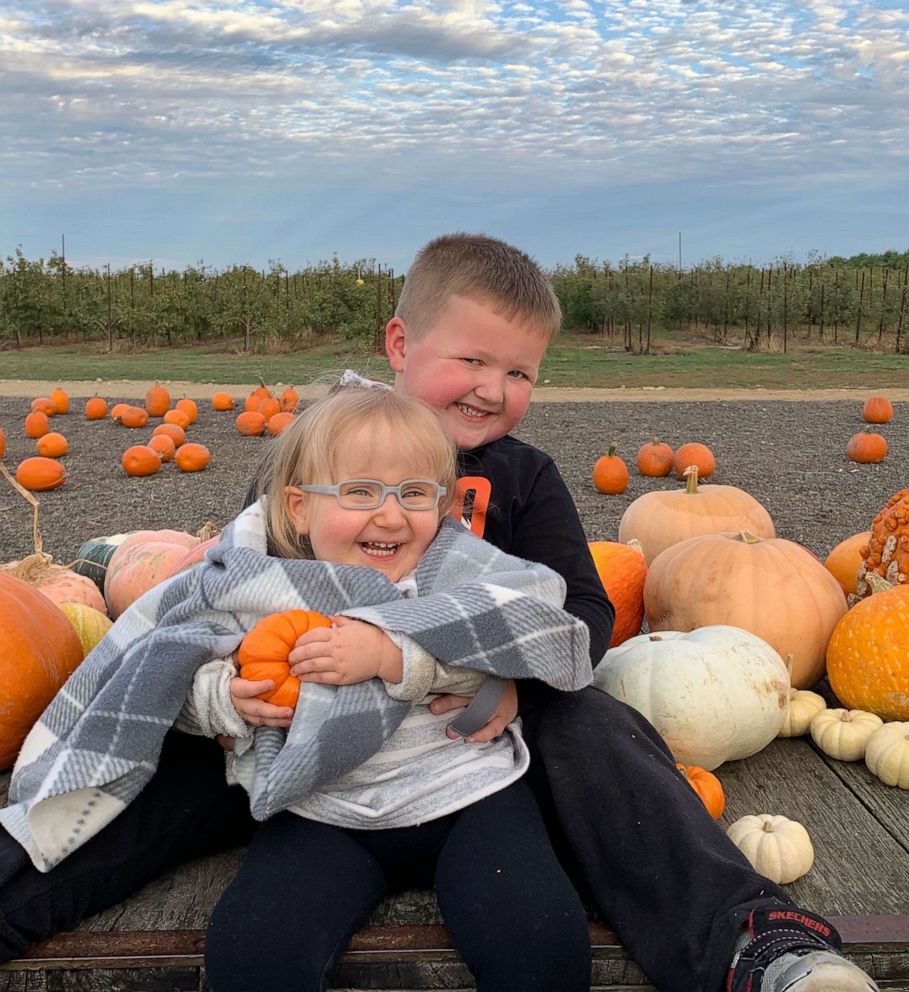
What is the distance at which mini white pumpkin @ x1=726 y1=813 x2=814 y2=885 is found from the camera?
222 cm

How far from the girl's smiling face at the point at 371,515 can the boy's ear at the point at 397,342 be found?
0.73 meters

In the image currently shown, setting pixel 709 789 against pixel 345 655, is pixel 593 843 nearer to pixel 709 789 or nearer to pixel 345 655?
pixel 709 789

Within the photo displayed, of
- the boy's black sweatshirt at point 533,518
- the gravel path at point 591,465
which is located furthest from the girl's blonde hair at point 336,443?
the gravel path at point 591,465

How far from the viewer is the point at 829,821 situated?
2.46 metres

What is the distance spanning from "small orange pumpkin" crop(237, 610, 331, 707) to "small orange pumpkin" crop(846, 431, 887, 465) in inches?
307

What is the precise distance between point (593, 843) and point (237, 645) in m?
0.84

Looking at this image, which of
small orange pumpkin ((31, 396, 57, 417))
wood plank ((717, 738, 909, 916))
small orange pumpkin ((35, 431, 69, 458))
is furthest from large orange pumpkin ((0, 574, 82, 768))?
small orange pumpkin ((31, 396, 57, 417))

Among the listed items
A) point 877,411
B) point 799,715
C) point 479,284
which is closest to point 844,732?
point 799,715

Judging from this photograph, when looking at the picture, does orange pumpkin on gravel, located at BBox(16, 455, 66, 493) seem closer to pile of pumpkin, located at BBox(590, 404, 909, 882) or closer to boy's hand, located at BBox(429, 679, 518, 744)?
pile of pumpkin, located at BBox(590, 404, 909, 882)

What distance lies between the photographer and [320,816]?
7.02ft

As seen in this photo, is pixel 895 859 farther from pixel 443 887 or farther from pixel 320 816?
pixel 320 816

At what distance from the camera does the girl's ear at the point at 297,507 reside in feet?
7.86

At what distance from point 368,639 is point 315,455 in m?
0.46

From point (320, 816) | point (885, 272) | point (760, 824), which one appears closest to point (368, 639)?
point (320, 816)
